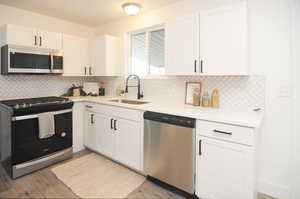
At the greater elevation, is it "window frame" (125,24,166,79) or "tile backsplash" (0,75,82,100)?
"window frame" (125,24,166,79)

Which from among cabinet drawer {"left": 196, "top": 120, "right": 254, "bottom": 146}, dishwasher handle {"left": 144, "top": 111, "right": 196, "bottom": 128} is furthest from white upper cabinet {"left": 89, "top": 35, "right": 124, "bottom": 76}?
cabinet drawer {"left": 196, "top": 120, "right": 254, "bottom": 146}

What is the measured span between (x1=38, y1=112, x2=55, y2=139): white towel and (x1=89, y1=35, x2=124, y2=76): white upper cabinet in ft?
4.22

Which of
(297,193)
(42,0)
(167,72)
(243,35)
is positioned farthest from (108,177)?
(42,0)

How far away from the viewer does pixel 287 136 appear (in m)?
1.91

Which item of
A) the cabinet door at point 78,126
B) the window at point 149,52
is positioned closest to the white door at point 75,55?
the cabinet door at point 78,126

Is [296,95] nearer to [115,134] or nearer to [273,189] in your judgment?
[273,189]

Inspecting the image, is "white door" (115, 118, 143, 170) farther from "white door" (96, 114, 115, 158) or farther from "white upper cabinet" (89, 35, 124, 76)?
"white upper cabinet" (89, 35, 124, 76)

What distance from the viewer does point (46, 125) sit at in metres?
2.48

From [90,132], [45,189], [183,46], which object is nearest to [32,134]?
[45,189]

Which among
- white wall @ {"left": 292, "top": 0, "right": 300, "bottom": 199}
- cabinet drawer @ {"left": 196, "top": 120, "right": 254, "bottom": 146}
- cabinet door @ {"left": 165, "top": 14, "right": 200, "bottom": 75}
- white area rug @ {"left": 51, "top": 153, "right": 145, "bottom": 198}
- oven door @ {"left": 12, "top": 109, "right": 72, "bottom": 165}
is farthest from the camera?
oven door @ {"left": 12, "top": 109, "right": 72, "bottom": 165}

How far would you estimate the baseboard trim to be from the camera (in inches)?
75.3

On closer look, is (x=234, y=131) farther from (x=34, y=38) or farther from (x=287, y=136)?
(x=34, y=38)

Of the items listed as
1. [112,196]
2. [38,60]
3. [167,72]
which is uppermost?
[38,60]

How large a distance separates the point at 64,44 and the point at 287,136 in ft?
11.9
